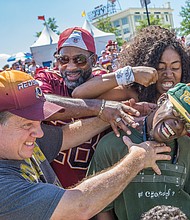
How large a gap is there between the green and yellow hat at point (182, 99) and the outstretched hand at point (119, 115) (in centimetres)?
29

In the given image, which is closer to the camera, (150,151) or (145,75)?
(150,151)

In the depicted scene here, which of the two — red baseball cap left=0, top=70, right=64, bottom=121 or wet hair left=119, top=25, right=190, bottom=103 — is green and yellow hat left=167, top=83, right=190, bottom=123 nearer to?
wet hair left=119, top=25, right=190, bottom=103

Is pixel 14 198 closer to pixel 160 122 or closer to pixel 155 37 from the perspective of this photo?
Answer: pixel 160 122

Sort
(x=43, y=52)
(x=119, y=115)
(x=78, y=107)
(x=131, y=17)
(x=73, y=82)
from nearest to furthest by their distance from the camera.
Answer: (x=119, y=115), (x=78, y=107), (x=73, y=82), (x=43, y=52), (x=131, y=17)

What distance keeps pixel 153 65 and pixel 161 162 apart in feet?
2.40

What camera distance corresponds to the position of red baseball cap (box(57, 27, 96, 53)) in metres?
2.74

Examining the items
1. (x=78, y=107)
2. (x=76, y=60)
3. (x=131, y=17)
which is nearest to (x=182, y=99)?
(x=78, y=107)

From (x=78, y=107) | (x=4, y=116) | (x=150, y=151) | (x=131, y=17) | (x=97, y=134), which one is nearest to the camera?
(x=4, y=116)

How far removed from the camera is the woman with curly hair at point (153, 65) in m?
2.46

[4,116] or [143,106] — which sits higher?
[4,116]

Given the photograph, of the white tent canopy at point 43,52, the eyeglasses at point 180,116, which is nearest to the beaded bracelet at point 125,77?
the eyeglasses at point 180,116

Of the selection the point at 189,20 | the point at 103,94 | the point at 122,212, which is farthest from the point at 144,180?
the point at 189,20

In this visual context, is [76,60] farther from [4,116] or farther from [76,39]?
[4,116]

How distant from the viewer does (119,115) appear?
2.26 meters
